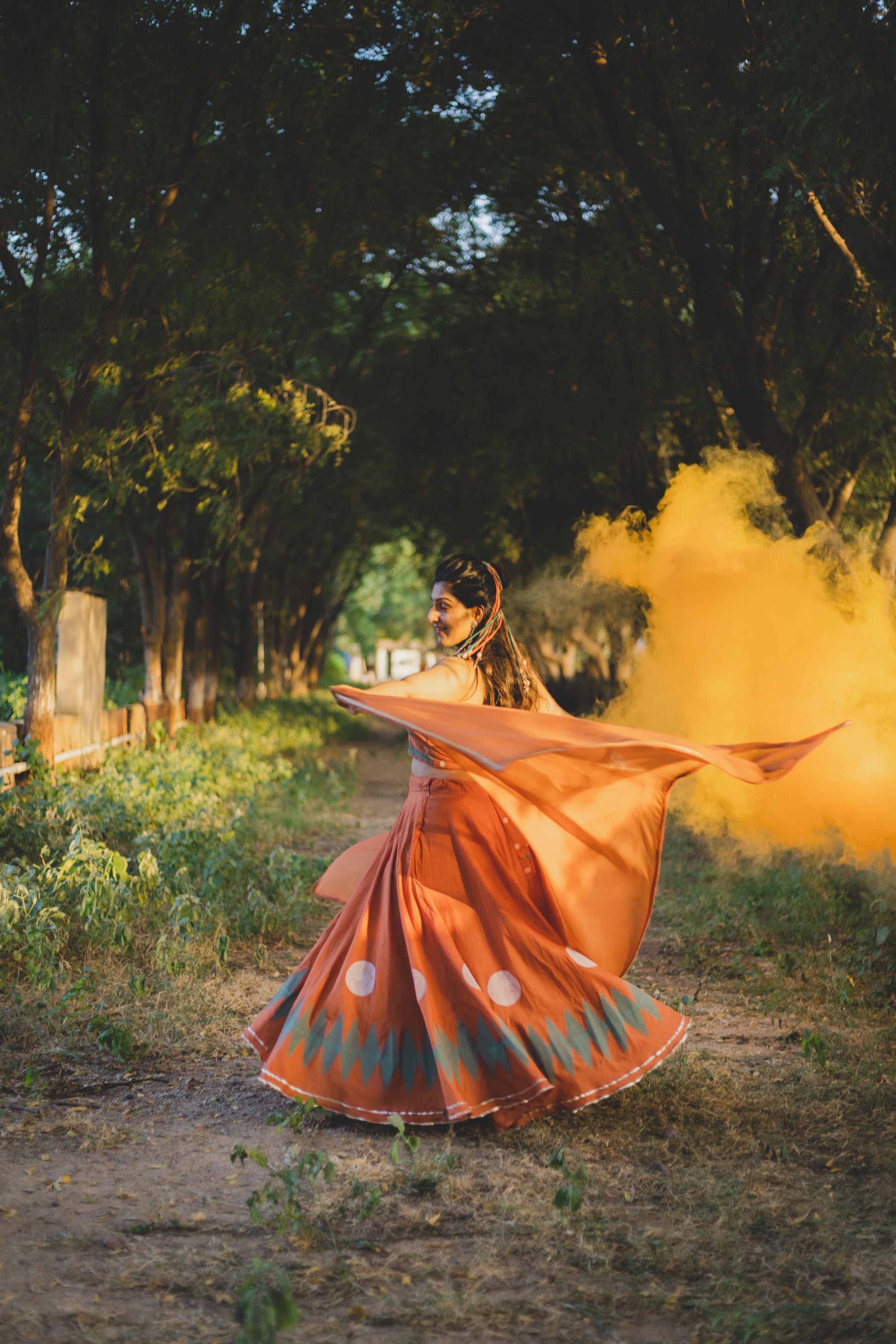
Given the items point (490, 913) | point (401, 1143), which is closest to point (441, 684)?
point (490, 913)

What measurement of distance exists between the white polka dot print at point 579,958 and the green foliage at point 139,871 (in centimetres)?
246

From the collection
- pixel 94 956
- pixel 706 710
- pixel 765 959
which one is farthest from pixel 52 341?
pixel 765 959

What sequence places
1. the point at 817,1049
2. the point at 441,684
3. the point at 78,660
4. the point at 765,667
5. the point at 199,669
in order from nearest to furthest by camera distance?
the point at 441,684, the point at 817,1049, the point at 765,667, the point at 78,660, the point at 199,669

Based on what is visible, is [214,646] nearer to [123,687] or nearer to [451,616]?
[123,687]

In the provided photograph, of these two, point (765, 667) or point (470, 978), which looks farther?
point (765, 667)

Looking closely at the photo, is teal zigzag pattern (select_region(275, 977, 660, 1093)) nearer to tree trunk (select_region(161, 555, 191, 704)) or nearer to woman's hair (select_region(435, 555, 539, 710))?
woman's hair (select_region(435, 555, 539, 710))

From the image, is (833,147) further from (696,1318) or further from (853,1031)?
(696,1318)

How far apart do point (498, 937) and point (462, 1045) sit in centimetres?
41

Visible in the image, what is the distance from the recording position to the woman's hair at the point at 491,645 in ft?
15.0

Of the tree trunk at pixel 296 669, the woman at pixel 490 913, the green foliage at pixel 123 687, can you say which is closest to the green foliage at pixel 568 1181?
the woman at pixel 490 913

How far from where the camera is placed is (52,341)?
10.0 metres

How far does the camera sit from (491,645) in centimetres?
469

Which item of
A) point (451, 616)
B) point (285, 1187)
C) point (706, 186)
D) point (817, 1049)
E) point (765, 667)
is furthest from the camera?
point (706, 186)

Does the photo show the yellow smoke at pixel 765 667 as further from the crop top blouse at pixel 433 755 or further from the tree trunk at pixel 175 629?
the tree trunk at pixel 175 629
